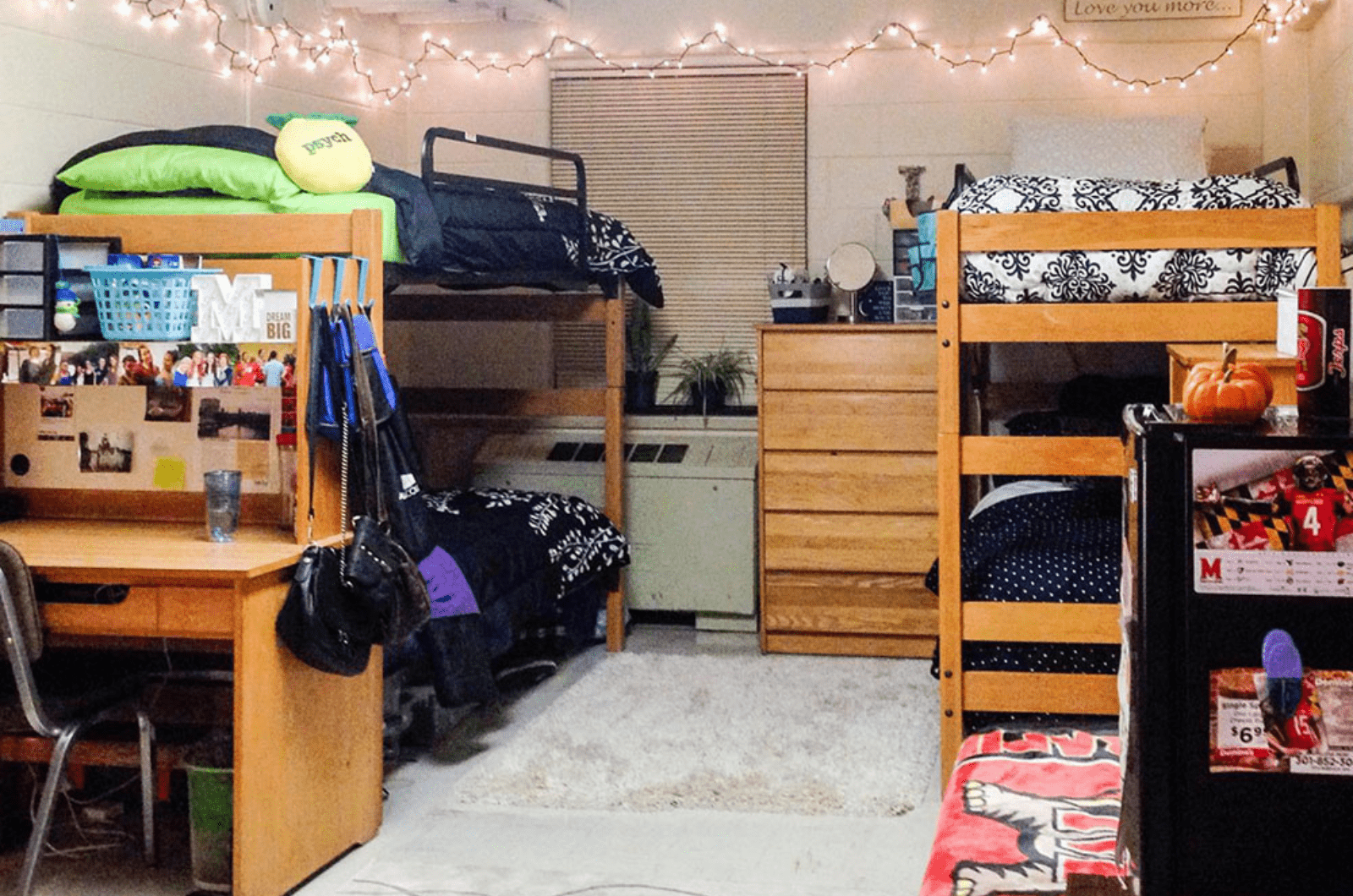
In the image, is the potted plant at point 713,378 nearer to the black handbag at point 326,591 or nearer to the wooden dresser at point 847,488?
the wooden dresser at point 847,488

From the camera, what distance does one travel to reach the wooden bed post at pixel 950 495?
11.2ft

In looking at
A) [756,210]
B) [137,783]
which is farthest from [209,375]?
[756,210]

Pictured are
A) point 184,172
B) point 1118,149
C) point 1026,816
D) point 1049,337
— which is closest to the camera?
point 1026,816

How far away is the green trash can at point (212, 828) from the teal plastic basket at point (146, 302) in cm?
92

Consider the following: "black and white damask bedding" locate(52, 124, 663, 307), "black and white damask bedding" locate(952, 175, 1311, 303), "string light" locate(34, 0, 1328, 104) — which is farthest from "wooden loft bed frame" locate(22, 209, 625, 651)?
"black and white damask bedding" locate(952, 175, 1311, 303)

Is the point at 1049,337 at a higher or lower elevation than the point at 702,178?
lower

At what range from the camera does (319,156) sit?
3.52 m

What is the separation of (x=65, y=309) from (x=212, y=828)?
1.17m

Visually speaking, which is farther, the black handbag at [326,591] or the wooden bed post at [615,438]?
the wooden bed post at [615,438]

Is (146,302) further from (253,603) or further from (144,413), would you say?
(253,603)

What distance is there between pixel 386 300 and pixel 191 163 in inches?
74.4

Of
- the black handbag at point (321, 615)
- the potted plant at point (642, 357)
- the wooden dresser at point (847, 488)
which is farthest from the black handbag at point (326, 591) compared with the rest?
the potted plant at point (642, 357)

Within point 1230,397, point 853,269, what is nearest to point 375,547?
point 1230,397

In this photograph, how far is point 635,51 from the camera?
5.95 m
